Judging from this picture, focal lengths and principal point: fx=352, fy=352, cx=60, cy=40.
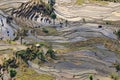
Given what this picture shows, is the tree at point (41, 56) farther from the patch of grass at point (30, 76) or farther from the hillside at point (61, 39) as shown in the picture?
the patch of grass at point (30, 76)

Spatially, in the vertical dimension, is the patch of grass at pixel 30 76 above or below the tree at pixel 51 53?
below

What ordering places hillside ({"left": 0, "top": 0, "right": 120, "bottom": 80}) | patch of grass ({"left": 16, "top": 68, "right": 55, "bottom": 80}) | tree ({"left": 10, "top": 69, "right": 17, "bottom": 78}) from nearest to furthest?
1. tree ({"left": 10, "top": 69, "right": 17, "bottom": 78})
2. patch of grass ({"left": 16, "top": 68, "right": 55, "bottom": 80})
3. hillside ({"left": 0, "top": 0, "right": 120, "bottom": 80})

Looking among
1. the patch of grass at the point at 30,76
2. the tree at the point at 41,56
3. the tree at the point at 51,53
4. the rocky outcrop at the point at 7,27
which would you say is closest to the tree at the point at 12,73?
the patch of grass at the point at 30,76

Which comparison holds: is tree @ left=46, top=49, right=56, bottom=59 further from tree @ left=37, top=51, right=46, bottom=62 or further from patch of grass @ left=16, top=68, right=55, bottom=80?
patch of grass @ left=16, top=68, right=55, bottom=80

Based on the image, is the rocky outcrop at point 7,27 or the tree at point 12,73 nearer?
the tree at point 12,73

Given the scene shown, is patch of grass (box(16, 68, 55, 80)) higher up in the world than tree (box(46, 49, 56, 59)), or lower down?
lower down

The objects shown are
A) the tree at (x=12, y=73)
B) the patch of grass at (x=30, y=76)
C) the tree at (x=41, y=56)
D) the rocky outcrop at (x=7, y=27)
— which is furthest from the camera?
the rocky outcrop at (x=7, y=27)

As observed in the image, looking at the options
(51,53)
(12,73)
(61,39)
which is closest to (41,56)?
(51,53)

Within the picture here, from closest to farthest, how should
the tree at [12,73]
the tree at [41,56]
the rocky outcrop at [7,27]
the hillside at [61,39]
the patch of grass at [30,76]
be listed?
the tree at [12,73] < the patch of grass at [30,76] < the hillside at [61,39] < the tree at [41,56] < the rocky outcrop at [7,27]

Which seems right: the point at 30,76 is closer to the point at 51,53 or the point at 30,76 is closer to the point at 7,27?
the point at 51,53

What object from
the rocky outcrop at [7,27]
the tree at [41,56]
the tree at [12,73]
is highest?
the rocky outcrop at [7,27]

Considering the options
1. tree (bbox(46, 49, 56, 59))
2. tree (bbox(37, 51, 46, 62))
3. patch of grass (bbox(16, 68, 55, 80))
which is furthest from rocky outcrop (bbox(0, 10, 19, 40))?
patch of grass (bbox(16, 68, 55, 80))

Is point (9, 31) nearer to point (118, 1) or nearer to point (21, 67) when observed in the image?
point (21, 67)
